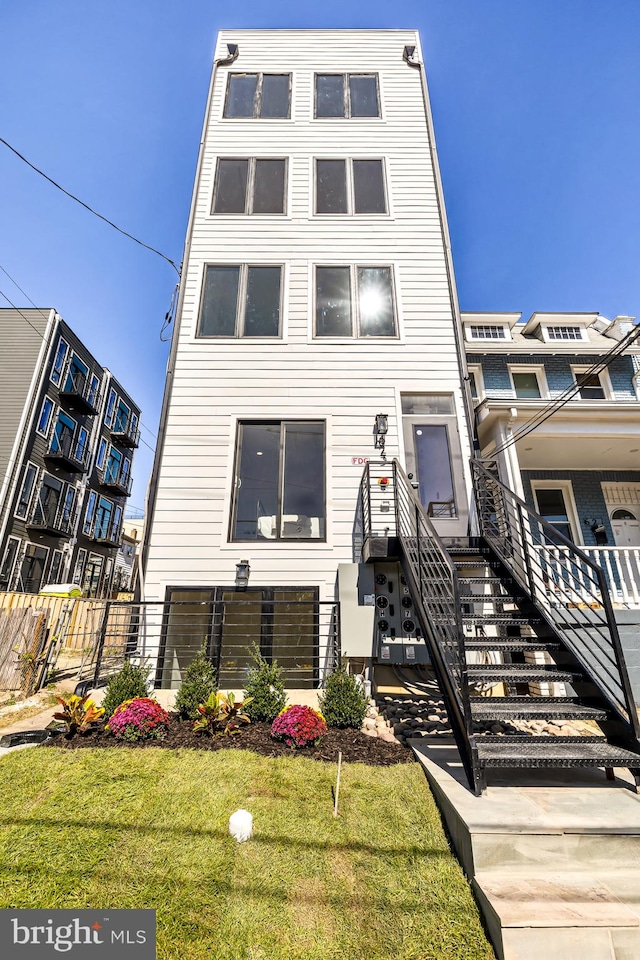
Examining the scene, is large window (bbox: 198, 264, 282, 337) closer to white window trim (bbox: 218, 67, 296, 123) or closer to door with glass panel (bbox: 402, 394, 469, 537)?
door with glass panel (bbox: 402, 394, 469, 537)

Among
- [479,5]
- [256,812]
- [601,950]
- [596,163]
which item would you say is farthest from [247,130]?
[601,950]

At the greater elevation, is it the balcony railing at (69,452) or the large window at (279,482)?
the balcony railing at (69,452)

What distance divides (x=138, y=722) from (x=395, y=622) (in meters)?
3.49

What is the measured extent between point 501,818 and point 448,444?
5.71 m

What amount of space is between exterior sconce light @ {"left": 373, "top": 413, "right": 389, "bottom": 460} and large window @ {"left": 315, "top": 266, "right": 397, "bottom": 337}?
1.93 meters

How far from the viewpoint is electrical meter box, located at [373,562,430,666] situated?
5.84 m

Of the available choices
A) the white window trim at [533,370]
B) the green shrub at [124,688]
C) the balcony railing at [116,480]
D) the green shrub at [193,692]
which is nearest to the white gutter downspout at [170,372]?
the green shrub at [124,688]

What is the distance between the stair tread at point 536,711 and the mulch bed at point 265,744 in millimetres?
933

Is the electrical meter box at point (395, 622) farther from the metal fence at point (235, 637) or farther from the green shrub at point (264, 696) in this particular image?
the green shrub at point (264, 696)

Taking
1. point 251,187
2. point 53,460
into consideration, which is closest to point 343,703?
point 251,187

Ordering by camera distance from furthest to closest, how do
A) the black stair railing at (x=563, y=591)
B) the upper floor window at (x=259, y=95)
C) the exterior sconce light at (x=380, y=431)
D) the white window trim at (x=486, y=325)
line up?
the white window trim at (x=486, y=325) → the upper floor window at (x=259, y=95) → the exterior sconce light at (x=380, y=431) → the black stair railing at (x=563, y=591)

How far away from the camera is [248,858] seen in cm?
252

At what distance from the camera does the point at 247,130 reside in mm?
9492

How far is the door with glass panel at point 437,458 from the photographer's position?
7016 millimetres
